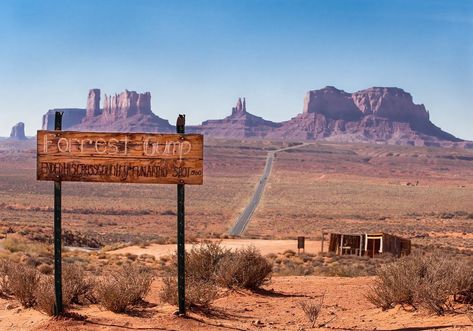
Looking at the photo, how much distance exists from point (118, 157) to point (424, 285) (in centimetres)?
479

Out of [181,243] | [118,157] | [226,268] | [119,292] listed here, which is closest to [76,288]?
[119,292]

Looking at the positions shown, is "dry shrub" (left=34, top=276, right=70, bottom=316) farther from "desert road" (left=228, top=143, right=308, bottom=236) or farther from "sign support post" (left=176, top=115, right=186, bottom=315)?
"desert road" (left=228, top=143, right=308, bottom=236)

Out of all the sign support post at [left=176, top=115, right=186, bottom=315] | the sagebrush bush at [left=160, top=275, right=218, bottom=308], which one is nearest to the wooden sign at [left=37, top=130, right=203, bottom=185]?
the sign support post at [left=176, top=115, right=186, bottom=315]

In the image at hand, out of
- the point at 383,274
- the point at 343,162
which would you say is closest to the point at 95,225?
the point at 383,274

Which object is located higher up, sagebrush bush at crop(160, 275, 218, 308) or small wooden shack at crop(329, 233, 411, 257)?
sagebrush bush at crop(160, 275, 218, 308)

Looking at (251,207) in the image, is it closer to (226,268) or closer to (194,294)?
(226,268)

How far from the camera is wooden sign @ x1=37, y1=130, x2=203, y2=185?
9.67 metres

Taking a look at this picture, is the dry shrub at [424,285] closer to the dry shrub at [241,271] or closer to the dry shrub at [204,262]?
the dry shrub at [241,271]

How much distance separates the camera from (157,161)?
9742mm

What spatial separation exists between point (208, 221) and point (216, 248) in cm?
5160

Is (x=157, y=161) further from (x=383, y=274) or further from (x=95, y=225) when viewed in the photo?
(x=95, y=225)

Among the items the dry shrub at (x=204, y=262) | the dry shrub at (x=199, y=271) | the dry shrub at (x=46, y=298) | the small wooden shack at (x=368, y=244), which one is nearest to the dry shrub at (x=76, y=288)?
the dry shrub at (x=46, y=298)

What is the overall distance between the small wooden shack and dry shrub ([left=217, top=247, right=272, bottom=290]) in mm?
15158

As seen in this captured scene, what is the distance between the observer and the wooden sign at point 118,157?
9.67 meters
